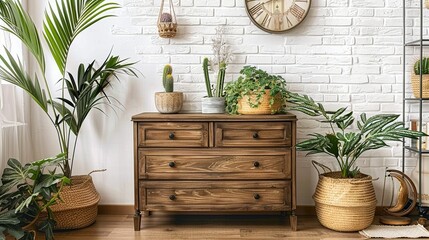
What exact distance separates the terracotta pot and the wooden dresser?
163mm

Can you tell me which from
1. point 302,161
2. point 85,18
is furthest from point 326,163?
point 85,18

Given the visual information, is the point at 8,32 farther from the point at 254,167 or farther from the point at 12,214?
the point at 254,167

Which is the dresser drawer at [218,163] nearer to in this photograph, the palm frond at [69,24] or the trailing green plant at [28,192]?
the trailing green plant at [28,192]

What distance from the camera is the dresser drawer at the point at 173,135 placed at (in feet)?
9.25

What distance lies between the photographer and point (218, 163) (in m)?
2.82

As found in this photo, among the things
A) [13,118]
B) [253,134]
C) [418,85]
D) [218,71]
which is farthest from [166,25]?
[418,85]

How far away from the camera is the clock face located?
3176 millimetres

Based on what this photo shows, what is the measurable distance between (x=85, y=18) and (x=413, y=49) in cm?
235

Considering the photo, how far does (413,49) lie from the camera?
3242 mm

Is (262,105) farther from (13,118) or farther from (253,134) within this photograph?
(13,118)

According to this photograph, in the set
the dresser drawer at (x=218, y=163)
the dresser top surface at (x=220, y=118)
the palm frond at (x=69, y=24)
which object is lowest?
the dresser drawer at (x=218, y=163)

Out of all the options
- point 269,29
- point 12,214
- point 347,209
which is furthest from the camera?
point 269,29

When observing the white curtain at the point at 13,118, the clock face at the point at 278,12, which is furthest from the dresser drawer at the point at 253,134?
the white curtain at the point at 13,118

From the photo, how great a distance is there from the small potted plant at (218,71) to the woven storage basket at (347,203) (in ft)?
2.92
